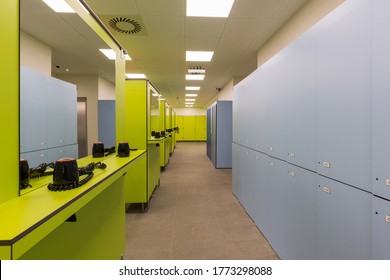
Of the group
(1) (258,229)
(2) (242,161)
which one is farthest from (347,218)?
(2) (242,161)

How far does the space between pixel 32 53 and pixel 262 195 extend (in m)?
2.70

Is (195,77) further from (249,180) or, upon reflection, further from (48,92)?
(48,92)

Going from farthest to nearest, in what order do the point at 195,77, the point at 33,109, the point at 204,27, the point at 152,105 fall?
1. the point at 195,77
2. the point at 152,105
3. the point at 204,27
4. the point at 33,109

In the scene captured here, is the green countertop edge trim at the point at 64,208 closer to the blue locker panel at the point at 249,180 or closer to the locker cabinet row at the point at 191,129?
the blue locker panel at the point at 249,180

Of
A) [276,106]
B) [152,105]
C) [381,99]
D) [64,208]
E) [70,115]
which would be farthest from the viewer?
A: [152,105]

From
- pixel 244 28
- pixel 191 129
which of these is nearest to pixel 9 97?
pixel 244 28

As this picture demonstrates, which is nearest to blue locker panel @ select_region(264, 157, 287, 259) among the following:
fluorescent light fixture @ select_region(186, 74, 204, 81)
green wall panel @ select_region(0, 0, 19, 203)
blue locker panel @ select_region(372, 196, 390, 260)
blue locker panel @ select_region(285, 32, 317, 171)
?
blue locker panel @ select_region(285, 32, 317, 171)

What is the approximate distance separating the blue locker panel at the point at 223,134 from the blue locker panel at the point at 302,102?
533cm

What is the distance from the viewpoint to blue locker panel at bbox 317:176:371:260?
1.26m

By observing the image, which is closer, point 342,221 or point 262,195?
point 342,221

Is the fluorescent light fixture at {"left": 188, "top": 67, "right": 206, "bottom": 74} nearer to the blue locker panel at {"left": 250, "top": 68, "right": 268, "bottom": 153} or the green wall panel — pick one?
the blue locker panel at {"left": 250, "top": 68, "right": 268, "bottom": 153}

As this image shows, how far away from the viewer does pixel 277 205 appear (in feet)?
7.93

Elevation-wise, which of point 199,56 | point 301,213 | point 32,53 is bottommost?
point 301,213

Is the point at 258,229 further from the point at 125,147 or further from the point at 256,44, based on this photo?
the point at 256,44
